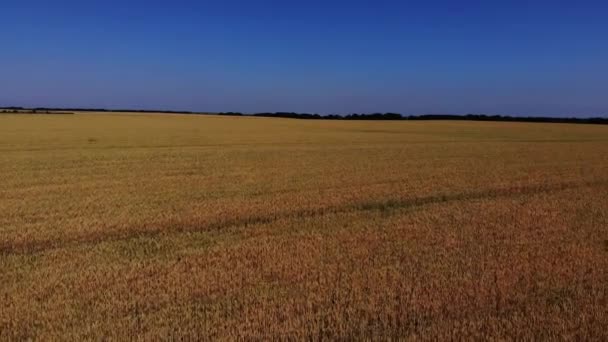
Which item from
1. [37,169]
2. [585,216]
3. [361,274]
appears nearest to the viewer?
[361,274]

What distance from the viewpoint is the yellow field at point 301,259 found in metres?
4.99

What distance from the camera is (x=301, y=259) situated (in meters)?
7.02

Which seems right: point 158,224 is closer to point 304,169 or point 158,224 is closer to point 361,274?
point 361,274

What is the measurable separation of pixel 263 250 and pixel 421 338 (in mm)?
3259

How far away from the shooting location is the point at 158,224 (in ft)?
30.3

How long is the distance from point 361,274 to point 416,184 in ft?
28.1

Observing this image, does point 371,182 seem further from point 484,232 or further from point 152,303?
point 152,303

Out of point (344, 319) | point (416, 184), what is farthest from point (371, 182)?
point (344, 319)

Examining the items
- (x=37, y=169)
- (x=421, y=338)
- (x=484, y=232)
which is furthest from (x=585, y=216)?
(x=37, y=169)

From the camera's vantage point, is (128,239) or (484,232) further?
(484,232)

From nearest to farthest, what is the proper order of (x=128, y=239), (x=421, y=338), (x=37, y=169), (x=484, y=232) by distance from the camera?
(x=421, y=338) → (x=128, y=239) → (x=484, y=232) → (x=37, y=169)

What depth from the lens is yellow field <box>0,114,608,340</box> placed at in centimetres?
499

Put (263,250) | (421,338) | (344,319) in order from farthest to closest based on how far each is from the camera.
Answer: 1. (263,250)
2. (344,319)
3. (421,338)

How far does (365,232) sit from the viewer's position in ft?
28.5
